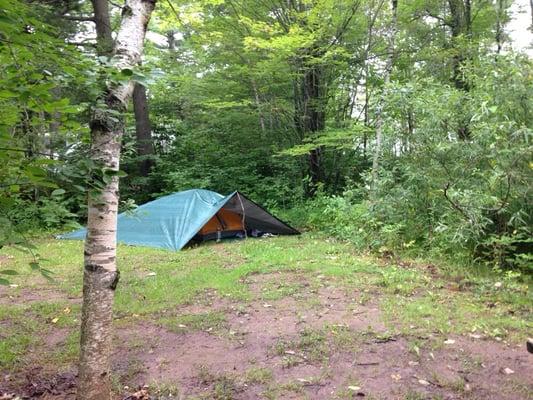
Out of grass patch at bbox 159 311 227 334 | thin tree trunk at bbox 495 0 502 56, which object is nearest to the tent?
grass patch at bbox 159 311 227 334

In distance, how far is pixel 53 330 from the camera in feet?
13.7

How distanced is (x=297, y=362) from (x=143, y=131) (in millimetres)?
11255

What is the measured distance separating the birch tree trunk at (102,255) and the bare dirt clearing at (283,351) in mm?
467

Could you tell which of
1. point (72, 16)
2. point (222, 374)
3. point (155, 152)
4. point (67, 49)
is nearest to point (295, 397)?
point (222, 374)

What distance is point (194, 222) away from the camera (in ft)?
→ 28.6

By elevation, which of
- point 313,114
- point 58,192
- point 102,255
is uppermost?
point 313,114

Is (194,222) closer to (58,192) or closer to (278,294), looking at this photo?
(278,294)

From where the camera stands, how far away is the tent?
340 inches

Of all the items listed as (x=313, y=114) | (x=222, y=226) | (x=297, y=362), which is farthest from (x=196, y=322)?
(x=313, y=114)

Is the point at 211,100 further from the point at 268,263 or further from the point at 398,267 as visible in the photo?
the point at 398,267

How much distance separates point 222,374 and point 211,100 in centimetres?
874

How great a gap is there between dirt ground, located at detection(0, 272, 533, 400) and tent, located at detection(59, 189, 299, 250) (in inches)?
166

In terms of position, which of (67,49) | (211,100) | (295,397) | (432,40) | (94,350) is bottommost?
(295,397)

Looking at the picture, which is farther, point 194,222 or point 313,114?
point 313,114
